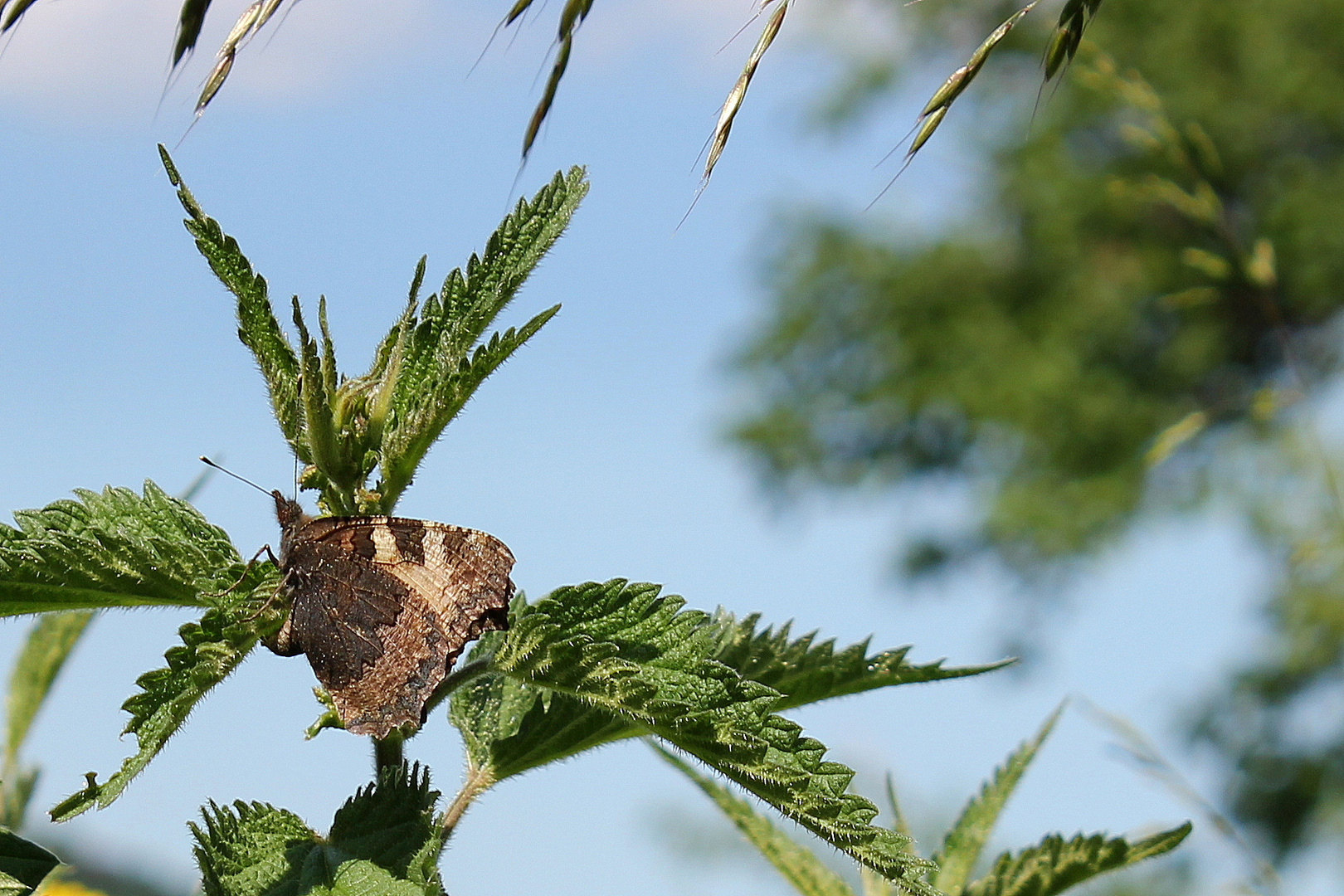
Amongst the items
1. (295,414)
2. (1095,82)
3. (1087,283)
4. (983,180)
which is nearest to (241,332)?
(295,414)

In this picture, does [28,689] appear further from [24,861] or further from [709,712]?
[709,712]

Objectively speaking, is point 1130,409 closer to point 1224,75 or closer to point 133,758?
point 1224,75

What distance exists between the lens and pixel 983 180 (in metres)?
13.7

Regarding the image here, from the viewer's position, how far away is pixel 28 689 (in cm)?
136

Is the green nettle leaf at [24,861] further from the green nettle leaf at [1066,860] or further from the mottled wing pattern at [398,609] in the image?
the green nettle leaf at [1066,860]

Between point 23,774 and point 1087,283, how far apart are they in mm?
12341

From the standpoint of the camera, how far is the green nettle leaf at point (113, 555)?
2.89ft

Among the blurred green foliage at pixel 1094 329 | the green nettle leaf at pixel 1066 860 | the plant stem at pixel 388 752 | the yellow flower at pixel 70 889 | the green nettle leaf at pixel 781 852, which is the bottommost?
the yellow flower at pixel 70 889

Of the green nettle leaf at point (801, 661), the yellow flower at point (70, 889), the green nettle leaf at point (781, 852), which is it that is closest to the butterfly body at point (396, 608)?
the green nettle leaf at point (801, 661)

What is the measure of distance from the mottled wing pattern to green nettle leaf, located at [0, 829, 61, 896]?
229mm

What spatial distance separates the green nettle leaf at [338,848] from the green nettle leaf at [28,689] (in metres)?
0.53

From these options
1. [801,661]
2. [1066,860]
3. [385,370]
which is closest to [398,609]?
[385,370]

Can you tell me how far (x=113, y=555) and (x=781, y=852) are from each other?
655 millimetres

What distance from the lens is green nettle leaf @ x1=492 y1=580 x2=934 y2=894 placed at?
0.86m
